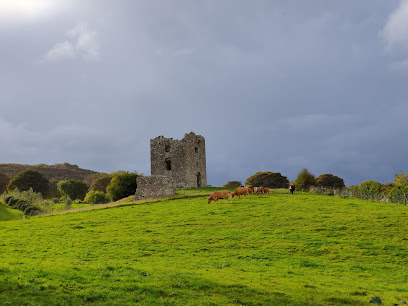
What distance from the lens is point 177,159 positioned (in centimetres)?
6269

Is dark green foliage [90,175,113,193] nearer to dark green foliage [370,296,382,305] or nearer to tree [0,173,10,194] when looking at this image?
tree [0,173,10,194]

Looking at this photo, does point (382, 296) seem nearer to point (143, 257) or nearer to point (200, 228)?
point (143, 257)

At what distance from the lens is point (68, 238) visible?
26750 millimetres

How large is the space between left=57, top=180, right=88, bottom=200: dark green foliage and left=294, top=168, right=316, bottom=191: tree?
59910 mm

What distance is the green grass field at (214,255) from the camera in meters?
11.8

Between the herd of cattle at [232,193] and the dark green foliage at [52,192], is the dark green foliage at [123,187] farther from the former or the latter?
the dark green foliage at [52,192]

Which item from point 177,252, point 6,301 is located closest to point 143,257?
point 177,252

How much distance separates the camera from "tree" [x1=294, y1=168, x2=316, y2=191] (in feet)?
195

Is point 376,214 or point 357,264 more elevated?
point 376,214

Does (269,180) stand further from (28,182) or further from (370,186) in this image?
(28,182)

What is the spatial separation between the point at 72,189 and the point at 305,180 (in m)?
62.0

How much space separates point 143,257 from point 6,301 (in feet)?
34.6

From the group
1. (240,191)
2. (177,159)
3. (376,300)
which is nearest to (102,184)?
(177,159)

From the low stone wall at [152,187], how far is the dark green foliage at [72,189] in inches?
1865
